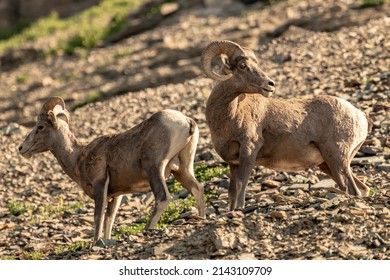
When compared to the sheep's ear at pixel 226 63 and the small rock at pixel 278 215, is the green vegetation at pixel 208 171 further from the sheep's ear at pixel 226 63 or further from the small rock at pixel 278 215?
the small rock at pixel 278 215

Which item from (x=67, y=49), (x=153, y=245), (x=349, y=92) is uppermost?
(x=153, y=245)

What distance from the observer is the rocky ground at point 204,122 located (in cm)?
1365

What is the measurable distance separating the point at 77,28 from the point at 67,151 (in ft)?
73.8

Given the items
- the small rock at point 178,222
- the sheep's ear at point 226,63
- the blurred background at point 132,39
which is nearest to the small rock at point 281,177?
the small rock at point 178,222

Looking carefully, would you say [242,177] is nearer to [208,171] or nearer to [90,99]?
[208,171]

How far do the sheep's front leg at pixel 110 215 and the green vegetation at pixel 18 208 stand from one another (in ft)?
→ 12.6

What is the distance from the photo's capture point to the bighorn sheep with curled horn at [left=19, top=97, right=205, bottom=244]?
49.9 ft

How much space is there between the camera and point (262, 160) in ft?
51.7

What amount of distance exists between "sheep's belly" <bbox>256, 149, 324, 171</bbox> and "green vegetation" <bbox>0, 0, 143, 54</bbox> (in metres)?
20.9

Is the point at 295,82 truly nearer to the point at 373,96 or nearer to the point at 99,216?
the point at 373,96

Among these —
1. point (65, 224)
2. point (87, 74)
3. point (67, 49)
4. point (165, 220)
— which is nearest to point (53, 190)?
point (65, 224)

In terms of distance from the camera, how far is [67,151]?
54.2 ft

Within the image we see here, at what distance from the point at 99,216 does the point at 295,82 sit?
956cm

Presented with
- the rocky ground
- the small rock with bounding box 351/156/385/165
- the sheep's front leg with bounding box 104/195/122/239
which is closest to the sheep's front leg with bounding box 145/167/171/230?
the rocky ground
